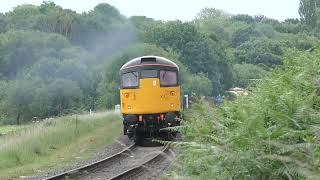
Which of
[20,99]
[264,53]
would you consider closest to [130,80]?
[264,53]

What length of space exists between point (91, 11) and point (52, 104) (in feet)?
66.1

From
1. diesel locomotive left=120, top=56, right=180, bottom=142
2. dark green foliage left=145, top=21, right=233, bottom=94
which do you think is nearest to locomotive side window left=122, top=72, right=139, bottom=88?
diesel locomotive left=120, top=56, right=180, bottom=142

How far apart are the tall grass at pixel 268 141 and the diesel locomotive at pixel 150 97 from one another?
41.2ft

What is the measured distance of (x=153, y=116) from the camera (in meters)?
18.5

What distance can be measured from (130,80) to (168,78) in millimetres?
1282

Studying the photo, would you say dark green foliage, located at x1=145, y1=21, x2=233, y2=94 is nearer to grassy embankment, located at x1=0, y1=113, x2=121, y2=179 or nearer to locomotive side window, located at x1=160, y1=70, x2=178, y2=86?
grassy embankment, located at x1=0, y1=113, x2=121, y2=179

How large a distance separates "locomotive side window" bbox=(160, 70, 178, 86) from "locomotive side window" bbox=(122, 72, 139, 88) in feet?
2.72

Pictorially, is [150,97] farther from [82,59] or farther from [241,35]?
[241,35]

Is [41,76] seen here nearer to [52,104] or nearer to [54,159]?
[52,104]

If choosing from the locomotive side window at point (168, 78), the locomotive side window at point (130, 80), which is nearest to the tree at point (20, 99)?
the locomotive side window at point (130, 80)

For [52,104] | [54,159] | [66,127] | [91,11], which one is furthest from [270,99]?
[91,11]

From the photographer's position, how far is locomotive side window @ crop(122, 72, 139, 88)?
1877 cm

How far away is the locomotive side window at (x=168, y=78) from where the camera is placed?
18719 millimetres

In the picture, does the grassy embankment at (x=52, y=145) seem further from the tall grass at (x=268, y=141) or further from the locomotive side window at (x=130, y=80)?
the tall grass at (x=268, y=141)
